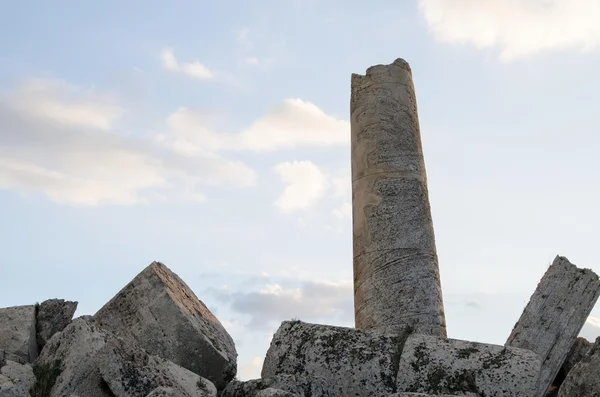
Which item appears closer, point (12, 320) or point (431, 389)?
point (431, 389)

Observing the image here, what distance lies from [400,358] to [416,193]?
3.73m

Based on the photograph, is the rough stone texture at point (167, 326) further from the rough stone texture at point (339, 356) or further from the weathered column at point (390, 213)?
the weathered column at point (390, 213)

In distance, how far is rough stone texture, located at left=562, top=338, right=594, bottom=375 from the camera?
1101cm

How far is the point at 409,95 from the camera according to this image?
43.0 ft

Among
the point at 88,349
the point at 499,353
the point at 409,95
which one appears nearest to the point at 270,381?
the point at 88,349

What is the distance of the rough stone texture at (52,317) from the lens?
1035 cm

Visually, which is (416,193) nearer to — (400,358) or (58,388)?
(400,358)

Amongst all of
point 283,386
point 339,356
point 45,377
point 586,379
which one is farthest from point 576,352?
point 45,377

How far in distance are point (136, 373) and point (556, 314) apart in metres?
5.60

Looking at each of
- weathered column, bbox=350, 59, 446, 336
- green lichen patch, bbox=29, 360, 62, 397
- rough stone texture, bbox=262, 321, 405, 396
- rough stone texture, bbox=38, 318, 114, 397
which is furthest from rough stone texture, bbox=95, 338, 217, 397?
weathered column, bbox=350, 59, 446, 336

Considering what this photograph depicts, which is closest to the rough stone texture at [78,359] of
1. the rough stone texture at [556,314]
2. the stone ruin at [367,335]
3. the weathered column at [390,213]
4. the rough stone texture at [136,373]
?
the stone ruin at [367,335]

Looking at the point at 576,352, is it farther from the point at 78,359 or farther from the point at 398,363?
the point at 78,359

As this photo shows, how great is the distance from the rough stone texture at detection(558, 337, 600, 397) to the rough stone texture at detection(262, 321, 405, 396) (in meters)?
1.76

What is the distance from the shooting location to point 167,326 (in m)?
9.58
